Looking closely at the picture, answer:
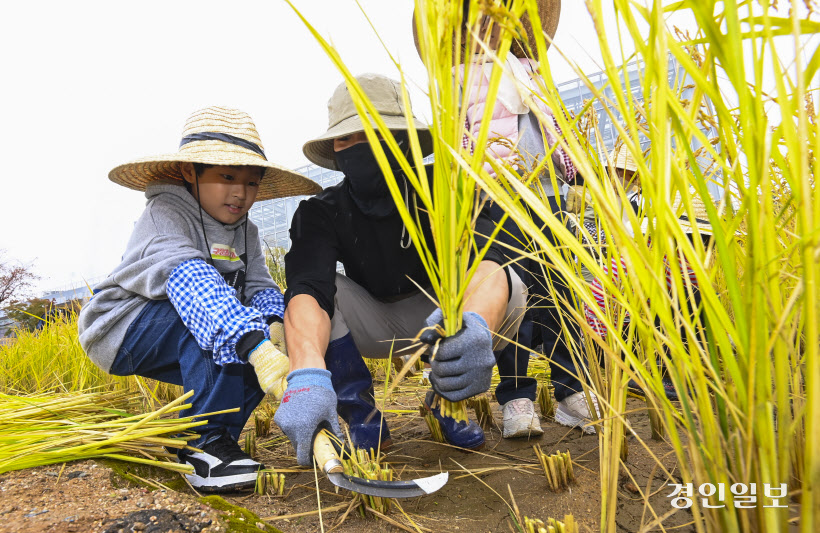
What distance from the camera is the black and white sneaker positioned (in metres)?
1.54

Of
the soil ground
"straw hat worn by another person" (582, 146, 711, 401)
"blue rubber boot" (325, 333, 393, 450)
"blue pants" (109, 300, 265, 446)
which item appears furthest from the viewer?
"blue rubber boot" (325, 333, 393, 450)

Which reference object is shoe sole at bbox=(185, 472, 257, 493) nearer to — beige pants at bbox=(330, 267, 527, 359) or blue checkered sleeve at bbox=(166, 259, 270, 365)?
blue checkered sleeve at bbox=(166, 259, 270, 365)

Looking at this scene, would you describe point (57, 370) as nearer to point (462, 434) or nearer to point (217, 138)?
point (217, 138)

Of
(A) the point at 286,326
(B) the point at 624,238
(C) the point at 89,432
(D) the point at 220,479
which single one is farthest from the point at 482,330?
(C) the point at 89,432

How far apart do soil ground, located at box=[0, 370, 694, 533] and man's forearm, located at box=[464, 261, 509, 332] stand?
1.46 ft

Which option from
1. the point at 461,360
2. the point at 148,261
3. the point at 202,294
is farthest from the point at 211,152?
the point at 461,360

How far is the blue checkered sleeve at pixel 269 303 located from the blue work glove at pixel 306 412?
0.64 meters

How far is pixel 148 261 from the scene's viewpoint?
1.82m

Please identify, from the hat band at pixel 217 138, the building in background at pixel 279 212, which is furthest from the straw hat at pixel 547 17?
the building in background at pixel 279 212

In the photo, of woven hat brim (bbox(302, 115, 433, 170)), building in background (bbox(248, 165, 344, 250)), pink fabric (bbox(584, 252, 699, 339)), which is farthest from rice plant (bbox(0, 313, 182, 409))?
building in background (bbox(248, 165, 344, 250))

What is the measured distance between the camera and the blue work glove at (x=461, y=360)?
1137mm

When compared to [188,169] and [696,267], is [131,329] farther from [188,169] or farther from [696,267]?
[696,267]

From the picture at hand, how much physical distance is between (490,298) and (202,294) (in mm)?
991

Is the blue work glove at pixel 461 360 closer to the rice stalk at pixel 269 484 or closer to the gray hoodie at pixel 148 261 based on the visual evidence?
the rice stalk at pixel 269 484
